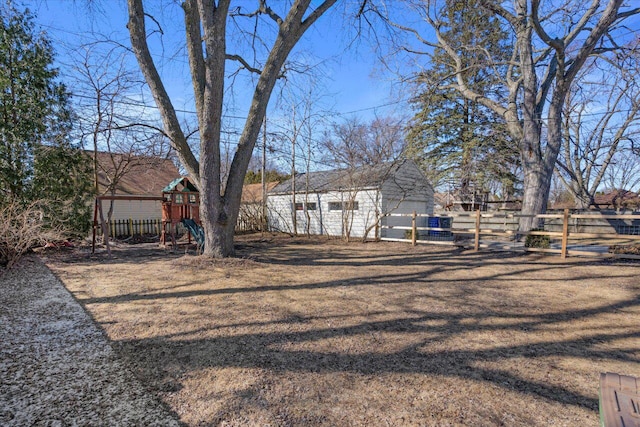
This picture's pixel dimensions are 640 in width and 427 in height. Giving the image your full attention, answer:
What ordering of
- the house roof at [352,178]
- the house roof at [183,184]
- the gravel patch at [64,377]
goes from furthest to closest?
the house roof at [352,178] → the house roof at [183,184] → the gravel patch at [64,377]

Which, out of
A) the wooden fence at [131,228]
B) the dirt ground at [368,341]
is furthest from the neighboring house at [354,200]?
the dirt ground at [368,341]

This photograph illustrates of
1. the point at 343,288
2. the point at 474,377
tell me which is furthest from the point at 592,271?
the point at 474,377

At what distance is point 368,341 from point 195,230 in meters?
7.22

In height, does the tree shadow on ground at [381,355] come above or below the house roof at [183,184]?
below

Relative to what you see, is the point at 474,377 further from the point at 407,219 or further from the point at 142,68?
the point at 407,219

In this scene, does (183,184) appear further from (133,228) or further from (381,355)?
(381,355)

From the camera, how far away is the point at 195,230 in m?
8.97

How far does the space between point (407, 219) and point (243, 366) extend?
1241 cm

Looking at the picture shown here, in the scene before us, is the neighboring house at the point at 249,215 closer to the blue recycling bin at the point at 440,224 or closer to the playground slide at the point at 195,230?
the playground slide at the point at 195,230

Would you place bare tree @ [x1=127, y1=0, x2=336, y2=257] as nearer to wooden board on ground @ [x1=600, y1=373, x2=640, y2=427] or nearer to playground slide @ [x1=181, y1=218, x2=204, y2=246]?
playground slide @ [x1=181, y1=218, x2=204, y2=246]

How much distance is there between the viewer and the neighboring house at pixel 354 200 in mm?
12539

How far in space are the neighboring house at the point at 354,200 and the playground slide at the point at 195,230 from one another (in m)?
5.44

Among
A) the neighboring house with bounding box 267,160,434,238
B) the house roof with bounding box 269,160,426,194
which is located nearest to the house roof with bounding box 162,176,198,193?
the neighboring house with bounding box 267,160,434,238

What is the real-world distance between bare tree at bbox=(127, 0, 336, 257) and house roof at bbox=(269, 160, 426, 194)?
5.99m
